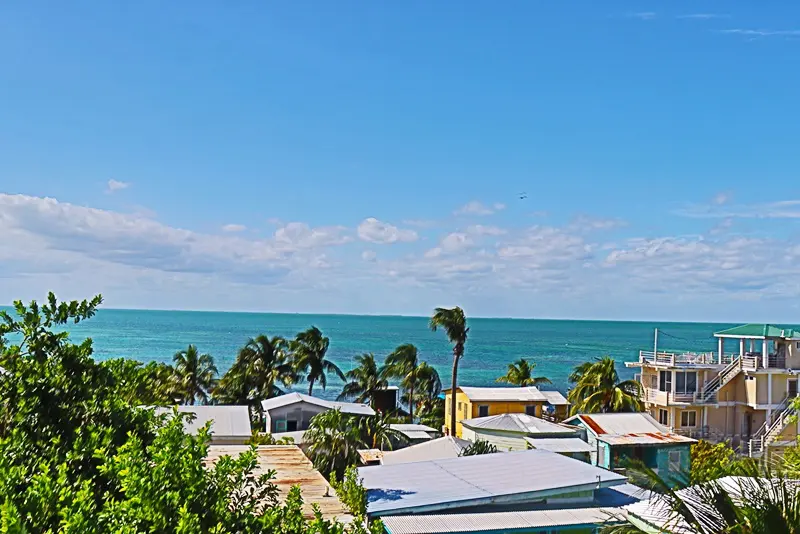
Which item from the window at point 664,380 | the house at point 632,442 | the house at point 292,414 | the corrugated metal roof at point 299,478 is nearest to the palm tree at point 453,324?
the house at point 292,414

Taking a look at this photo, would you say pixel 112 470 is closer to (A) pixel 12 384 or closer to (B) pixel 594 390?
(A) pixel 12 384

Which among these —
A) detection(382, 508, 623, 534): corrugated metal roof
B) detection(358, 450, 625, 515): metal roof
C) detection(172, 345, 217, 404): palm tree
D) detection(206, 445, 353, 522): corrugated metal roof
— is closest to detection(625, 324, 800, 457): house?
detection(358, 450, 625, 515): metal roof

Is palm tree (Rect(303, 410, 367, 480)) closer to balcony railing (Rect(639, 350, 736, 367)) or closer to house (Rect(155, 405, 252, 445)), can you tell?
house (Rect(155, 405, 252, 445))

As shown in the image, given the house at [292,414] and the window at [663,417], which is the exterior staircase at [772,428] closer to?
the window at [663,417]

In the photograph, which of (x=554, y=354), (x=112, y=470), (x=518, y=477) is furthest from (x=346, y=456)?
(x=554, y=354)

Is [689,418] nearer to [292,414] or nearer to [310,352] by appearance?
[292,414]
